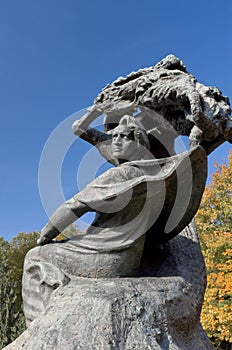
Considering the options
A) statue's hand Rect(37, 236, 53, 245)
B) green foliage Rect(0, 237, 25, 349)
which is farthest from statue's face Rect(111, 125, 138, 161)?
green foliage Rect(0, 237, 25, 349)

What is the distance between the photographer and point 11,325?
1514cm

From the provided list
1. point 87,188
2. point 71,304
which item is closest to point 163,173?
point 87,188

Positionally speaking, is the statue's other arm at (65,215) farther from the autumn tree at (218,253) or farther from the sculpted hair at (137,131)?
the autumn tree at (218,253)

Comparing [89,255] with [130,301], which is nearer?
[130,301]

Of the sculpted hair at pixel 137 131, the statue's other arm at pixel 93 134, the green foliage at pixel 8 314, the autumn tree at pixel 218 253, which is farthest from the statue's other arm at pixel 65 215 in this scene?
the green foliage at pixel 8 314

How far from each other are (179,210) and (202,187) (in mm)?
321

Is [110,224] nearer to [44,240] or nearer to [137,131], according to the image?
[44,240]

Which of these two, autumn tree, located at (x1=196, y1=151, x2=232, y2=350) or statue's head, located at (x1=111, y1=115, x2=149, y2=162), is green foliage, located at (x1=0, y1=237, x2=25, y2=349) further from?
statue's head, located at (x1=111, y1=115, x2=149, y2=162)

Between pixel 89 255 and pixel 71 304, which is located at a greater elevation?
pixel 89 255

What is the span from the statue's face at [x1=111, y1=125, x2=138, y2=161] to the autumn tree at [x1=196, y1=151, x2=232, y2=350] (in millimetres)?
7965

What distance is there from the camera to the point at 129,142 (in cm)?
355

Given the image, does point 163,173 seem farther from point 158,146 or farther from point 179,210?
point 158,146

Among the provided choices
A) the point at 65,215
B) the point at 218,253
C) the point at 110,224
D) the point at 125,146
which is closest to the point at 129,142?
the point at 125,146

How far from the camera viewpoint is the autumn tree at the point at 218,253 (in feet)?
34.7
